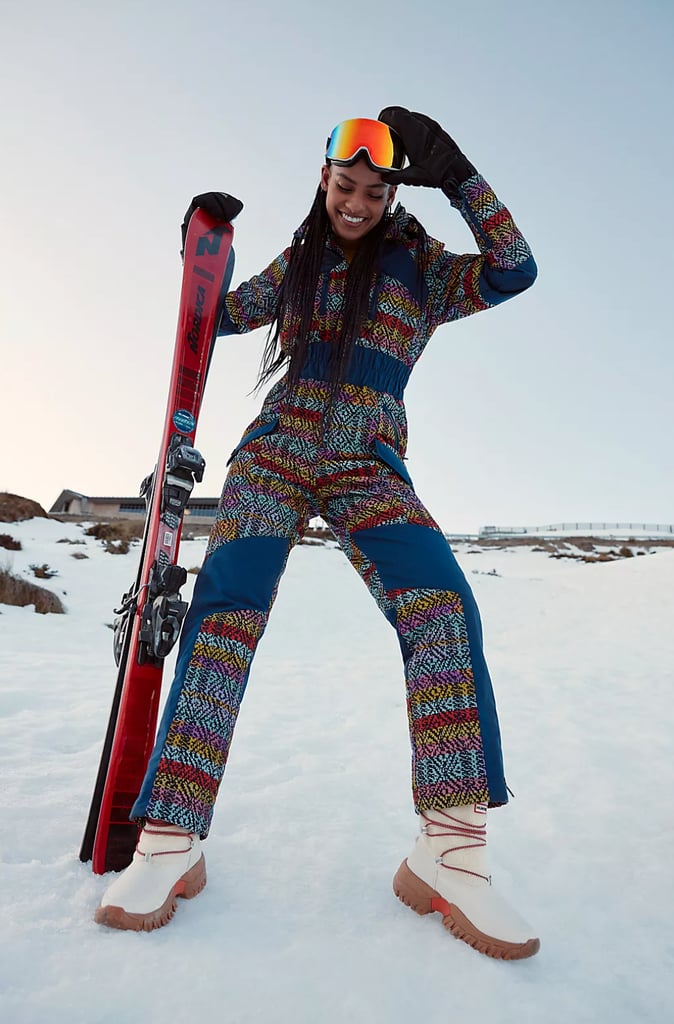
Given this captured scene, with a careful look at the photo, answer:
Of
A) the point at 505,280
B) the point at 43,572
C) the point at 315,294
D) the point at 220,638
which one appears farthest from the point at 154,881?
the point at 43,572

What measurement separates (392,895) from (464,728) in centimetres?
44

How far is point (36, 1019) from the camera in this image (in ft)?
2.89

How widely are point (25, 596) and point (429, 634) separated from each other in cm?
607

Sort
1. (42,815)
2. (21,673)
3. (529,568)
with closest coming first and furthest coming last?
(42,815)
(21,673)
(529,568)

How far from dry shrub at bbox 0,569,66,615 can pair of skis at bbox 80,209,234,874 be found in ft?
17.0

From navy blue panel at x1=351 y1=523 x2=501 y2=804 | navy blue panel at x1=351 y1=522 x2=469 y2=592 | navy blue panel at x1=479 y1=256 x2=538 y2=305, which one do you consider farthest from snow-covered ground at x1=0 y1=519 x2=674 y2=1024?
navy blue panel at x1=479 y1=256 x2=538 y2=305

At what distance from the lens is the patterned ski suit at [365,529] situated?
1384mm

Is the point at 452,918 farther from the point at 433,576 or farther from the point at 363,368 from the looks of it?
the point at 363,368

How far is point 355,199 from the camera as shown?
1.69 metres

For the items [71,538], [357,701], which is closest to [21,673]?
[357,701]

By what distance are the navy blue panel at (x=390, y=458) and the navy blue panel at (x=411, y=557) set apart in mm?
150

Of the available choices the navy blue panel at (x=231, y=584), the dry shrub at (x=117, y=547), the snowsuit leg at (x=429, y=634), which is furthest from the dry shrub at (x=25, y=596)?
the snowsuit leg at (x=429, y=634)

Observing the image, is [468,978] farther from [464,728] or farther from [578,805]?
[578,805]

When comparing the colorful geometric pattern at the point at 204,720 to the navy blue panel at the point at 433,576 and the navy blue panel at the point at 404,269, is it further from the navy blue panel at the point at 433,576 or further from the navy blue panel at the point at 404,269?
the navy blue panel at the point at 404,269
